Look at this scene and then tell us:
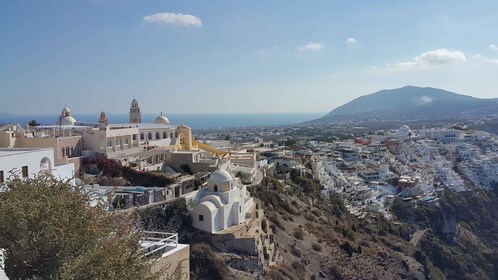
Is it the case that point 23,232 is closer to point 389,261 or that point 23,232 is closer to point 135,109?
point 389,261

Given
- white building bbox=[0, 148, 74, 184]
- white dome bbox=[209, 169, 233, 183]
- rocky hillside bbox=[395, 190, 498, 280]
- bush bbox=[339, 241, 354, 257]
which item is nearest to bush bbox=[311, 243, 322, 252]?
bush bbox=[339, 241, 354, 257]

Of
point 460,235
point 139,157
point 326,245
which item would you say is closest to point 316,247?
point 326,245

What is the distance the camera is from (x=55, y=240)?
7152mm

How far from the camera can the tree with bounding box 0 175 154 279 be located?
7066mm

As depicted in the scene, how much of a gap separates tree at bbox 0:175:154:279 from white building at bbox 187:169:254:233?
12.9m

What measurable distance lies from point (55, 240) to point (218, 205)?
558 inches

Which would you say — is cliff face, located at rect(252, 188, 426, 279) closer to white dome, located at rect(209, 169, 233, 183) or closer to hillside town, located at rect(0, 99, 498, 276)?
hillside town, located at rect(0, 99, 498, 276)

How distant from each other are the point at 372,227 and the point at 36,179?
33.7 meters

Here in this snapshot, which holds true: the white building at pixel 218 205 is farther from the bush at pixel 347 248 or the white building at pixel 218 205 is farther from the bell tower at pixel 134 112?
the bell tower at pixel 134 112

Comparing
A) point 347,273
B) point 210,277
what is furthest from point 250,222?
point 347,273

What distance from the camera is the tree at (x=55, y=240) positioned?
7.07 m

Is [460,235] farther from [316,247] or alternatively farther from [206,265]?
[206,265]

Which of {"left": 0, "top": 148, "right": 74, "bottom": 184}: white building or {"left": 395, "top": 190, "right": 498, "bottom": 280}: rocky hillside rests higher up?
{"left": 0, "top": 148, "right": 74, "bottom": 184}: white building

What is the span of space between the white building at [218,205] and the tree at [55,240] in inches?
509
